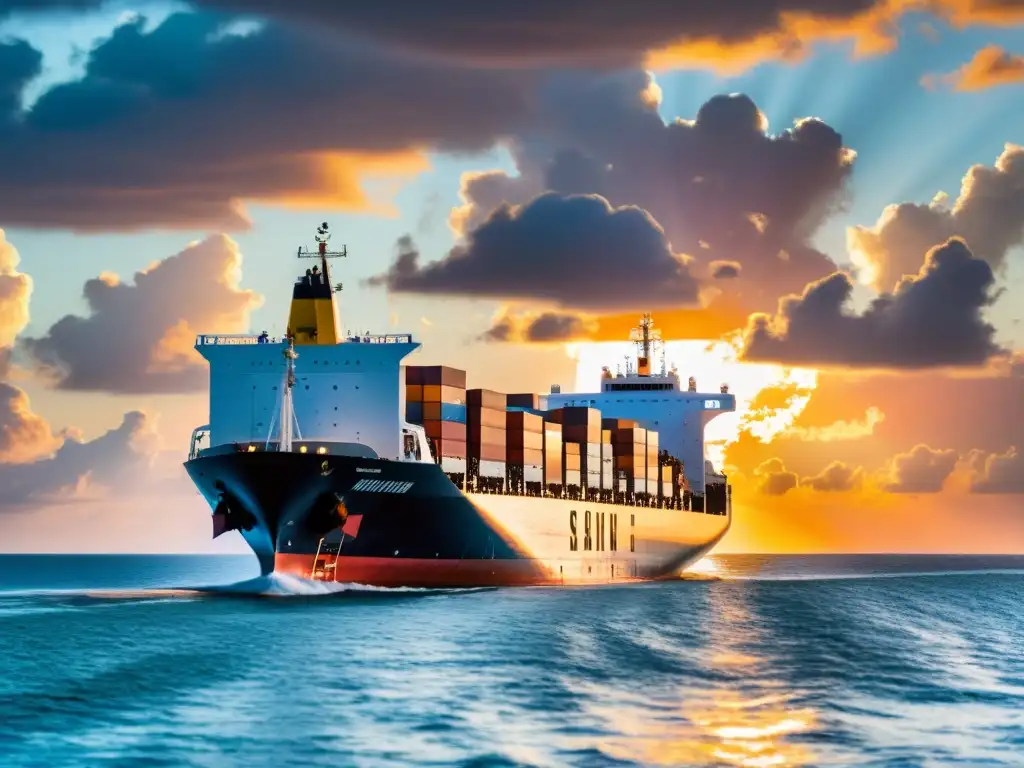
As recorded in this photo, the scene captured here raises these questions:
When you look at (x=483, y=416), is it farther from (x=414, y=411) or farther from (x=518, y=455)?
(x=518, y=455)

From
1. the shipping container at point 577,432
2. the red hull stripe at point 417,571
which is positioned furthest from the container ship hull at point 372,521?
the shipping container at point 577,432

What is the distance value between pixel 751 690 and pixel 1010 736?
21.9ft

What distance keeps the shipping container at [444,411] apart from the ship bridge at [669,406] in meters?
37.6

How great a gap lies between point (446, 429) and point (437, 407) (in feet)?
3.81

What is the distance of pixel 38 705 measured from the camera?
1193 inches

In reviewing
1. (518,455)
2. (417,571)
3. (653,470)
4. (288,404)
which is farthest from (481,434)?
(653,470)

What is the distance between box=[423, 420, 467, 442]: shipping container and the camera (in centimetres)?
6006

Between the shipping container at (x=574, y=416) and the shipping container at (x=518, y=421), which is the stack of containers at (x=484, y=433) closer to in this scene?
the shipping container at (x=518, y=421)

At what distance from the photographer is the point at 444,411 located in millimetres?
60938

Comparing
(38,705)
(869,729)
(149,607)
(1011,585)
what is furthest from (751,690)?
(1011,585)

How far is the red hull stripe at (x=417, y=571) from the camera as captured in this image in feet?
174

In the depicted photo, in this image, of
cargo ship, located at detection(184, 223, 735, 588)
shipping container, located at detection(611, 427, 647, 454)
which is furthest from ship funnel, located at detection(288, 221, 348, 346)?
shipping container, located at detection(611, 427, 647, 454)

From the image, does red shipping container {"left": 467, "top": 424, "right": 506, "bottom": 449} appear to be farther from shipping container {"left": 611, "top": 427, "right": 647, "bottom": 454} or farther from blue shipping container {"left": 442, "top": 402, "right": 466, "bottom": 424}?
shipping container {"left": 611, "top": 427, "right": 647, "bottom": 454}

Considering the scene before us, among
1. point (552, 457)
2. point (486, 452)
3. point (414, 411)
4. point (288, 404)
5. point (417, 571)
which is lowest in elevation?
point (417, 571)
